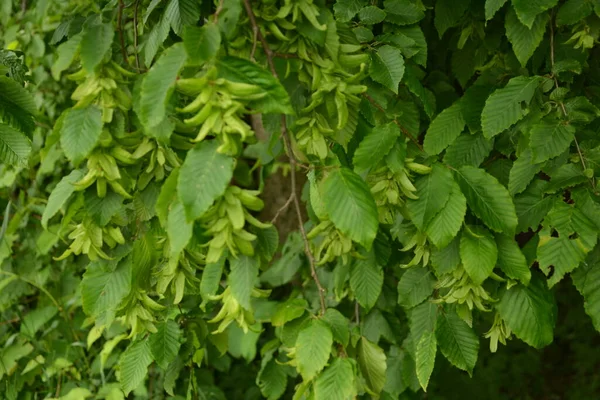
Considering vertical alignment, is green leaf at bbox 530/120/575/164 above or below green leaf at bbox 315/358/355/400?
above

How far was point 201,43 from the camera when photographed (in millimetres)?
1070

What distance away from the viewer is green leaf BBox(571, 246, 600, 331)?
5.07ft

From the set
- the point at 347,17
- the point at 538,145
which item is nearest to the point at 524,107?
the point at 538,145

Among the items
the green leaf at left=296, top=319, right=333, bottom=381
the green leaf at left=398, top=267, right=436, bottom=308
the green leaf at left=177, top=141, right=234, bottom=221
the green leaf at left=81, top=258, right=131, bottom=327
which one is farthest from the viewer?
the green leaf at left=398, top=267, right=436, bottom=308

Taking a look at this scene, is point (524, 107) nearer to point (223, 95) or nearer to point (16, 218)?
point (223, 95)

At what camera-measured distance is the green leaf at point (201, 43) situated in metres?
1.06

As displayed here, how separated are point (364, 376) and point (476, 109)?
79 centimetres

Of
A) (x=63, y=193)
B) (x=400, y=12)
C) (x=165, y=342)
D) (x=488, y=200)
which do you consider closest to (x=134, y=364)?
(x=165, y=342)

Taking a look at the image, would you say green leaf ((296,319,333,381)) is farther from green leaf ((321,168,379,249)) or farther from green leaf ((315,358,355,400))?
green leaf ((321,168,379,249))

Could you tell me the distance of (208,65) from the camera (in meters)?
1.12

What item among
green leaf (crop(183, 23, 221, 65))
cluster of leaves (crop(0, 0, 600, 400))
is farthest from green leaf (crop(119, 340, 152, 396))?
green leaf (crop(183, 23, 221, 65))

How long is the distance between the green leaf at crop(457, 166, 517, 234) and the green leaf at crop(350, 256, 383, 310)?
0.42 metres

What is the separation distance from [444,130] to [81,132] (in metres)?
0.99

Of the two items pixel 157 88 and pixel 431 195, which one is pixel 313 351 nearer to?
pixel 431 195
